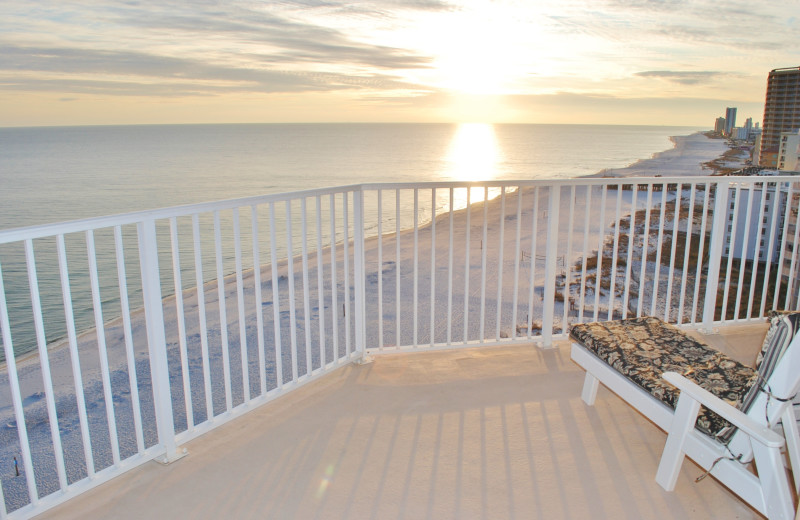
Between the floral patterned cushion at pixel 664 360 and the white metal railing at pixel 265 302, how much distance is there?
63 centimetres

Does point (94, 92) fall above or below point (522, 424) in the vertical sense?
above

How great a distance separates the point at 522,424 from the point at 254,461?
3.87 ft

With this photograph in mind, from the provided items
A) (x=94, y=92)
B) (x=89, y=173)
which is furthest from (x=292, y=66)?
(x=89, y=173)

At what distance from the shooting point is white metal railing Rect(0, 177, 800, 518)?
204 cm

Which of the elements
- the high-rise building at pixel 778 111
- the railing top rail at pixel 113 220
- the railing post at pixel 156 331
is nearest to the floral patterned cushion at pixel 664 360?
the railing top rail at pixel 113 220

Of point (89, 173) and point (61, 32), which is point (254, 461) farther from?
point (89, 173)

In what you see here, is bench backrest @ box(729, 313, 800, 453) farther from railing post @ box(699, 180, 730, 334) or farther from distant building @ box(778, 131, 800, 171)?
distant building @ box(778, 131, 800, 171)

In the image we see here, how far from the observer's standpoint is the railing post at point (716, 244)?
325 centimetres

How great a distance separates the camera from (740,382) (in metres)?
1.96

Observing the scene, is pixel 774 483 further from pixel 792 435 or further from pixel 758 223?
pixel 758 223

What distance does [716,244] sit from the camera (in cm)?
338

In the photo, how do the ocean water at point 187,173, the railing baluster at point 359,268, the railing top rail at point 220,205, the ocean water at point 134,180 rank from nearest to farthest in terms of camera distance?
the railing top rail at point 220,205
the railing baluster at point 359,268
the ocean water at point 134,180
the ocean water at point 187,173

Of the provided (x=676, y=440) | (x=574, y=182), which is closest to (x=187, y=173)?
(x=574, y=182)

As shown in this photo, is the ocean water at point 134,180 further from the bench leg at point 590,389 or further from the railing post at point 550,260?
the bench leg at point 590,389
